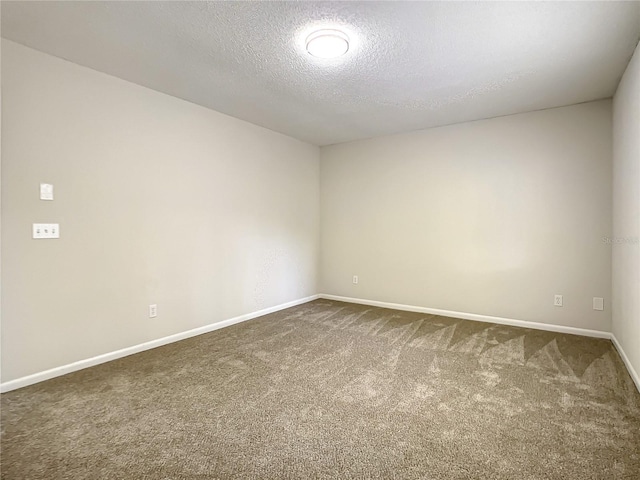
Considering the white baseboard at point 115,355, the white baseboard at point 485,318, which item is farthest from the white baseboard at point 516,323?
the white baseboard at point 115,355

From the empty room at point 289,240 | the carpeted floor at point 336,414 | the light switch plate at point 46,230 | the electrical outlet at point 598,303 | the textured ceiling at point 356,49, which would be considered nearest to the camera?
the carpeted floor at point 336,414

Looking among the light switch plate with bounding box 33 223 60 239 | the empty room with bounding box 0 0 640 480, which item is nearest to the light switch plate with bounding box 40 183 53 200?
the empty room with bounding box 0 0 640 480

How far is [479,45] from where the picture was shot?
2.35m

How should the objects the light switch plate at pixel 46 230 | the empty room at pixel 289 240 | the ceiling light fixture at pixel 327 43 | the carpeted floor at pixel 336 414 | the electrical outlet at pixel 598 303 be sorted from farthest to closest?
1. the electrical outlet at pixel 598 303
2. the light switch plate at pixel 46 230
3. the ceiling light fixture at pixel 327 43
4. the empty room at pixel 289 240
5. the carpeted floor at pixel 336 414

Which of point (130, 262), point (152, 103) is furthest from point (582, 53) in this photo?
point (130, 262)

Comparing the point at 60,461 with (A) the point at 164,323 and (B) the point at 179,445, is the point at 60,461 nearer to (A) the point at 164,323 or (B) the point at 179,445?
(B) the point at 179,445

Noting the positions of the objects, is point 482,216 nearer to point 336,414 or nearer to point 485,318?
point 485,318

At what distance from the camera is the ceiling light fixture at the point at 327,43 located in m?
2.19

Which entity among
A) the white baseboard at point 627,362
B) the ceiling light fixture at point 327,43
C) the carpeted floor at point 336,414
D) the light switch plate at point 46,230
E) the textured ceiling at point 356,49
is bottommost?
the carpeted floor at point 336,414

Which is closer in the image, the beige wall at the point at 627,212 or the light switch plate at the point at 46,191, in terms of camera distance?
the beige wall at the point at 627,212

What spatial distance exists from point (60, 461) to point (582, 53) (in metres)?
4.18

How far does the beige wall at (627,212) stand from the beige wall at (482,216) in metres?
0.26

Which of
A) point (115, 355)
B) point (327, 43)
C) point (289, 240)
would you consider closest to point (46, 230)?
point (115, 355)

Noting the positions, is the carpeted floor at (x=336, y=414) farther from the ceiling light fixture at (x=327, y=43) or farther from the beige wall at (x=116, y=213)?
the ceiling light fixture at (x=327, y=43)
